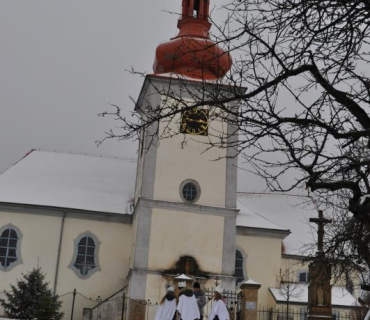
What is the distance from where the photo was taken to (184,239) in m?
28.4

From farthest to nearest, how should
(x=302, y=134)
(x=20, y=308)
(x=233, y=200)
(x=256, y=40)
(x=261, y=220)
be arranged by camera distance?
(x=261, y=220), (x=233, y=200), (x=20, y=308), (x=302, y=134), (x=256, y=40)

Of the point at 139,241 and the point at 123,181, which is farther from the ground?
the point at 123,181

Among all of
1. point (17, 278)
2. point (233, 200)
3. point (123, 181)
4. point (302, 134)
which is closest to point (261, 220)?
point (233, 200)

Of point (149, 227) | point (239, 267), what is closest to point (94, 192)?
point (149, 227)

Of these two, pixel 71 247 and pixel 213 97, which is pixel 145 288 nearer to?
pixel 71 247

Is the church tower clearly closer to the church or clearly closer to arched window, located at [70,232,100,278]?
the church

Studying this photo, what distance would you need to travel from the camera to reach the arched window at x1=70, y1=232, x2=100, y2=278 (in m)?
Answer: 30.5

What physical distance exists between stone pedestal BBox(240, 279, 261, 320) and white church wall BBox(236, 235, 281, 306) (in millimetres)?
10522

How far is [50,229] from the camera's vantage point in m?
30.9

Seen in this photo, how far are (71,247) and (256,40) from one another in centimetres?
2446

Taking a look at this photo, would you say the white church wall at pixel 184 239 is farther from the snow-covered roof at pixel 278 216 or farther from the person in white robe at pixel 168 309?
the person in white robe at pixel 168 309

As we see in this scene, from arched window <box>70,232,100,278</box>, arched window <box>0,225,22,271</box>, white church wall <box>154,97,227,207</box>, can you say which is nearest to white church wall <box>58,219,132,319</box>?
arched window <box>70,232,100,278</box>

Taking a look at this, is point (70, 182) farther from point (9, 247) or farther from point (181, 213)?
point (181, 213)

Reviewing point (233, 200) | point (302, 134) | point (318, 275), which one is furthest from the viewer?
point (233, 200)
